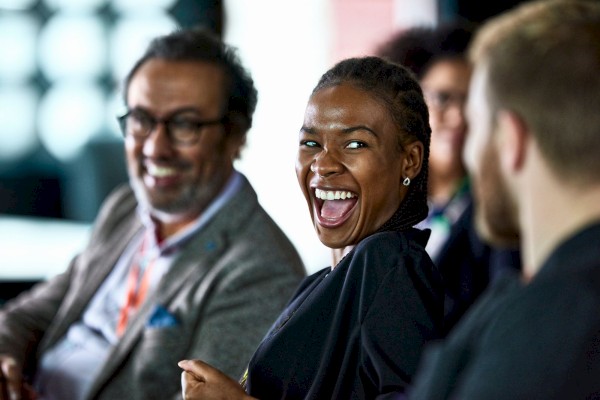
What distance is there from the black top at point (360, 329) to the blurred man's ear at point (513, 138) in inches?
16.0

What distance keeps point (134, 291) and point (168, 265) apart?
147 mm

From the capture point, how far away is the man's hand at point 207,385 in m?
1.65

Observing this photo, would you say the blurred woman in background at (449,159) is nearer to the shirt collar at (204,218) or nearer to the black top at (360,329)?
the shirt collar at (204,218)

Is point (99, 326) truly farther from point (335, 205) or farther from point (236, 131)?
point (335, 205)

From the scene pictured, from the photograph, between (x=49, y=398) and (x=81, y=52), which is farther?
(x=81, y=52)

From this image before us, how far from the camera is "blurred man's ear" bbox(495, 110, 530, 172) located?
1203 millimetres

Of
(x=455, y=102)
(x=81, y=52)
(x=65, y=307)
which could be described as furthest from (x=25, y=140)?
(x=65, y=307)

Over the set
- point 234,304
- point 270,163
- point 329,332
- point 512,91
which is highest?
point 512,91

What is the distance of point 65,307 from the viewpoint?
2736mm

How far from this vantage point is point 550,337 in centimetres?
113

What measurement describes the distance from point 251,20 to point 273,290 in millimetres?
3593

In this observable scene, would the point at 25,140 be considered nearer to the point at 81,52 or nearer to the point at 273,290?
the point at 81,52

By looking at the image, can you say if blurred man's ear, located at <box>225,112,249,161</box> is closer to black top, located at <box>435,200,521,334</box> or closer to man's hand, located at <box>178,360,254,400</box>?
black top, located at <box>435,200,521,334</box>

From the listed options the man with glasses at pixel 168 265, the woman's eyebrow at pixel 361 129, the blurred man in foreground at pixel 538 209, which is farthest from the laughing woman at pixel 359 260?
the man with glasses at pixel 168 265
